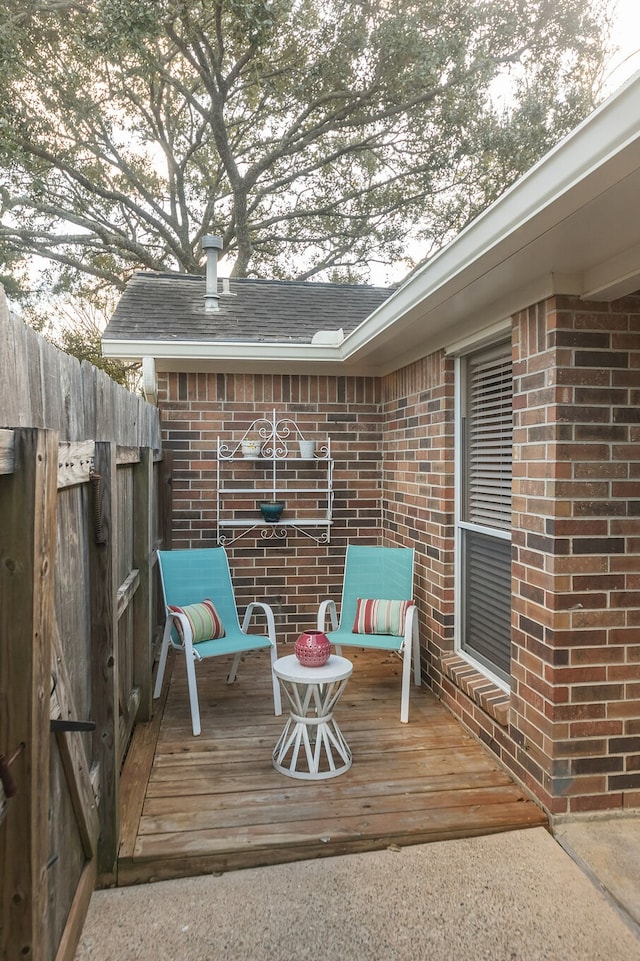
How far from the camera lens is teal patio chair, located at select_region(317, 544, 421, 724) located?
3.71m

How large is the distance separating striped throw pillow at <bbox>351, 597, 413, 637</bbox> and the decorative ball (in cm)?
80

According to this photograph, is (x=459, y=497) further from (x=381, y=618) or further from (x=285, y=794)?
(x=285, y=794)

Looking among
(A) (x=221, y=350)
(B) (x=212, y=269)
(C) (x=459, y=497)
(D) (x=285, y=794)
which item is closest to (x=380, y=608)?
(C) (x=459, y=497)

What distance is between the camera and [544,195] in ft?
5.95

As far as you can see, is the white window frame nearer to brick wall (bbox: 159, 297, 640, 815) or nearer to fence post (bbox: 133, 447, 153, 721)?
brick wall (bbox: 159, 297, 640, 815)

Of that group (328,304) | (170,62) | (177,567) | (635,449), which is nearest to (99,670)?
(177,567)

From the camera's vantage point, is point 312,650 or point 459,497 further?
point 459,497

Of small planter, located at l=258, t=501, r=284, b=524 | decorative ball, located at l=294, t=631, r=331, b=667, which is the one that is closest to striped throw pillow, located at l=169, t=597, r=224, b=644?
decorative ball, located at l=294, t=631, r=331, b=667

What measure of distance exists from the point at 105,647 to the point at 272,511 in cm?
282

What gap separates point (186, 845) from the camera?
2.36 metres

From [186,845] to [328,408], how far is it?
3.41 meters

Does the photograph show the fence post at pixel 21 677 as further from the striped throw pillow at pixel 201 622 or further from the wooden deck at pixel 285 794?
the striped throw pillow at pixel 201 622

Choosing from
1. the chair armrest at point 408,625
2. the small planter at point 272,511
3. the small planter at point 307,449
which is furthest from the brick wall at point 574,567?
the small planter at point 307,449

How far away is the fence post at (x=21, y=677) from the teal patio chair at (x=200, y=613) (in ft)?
6.96
